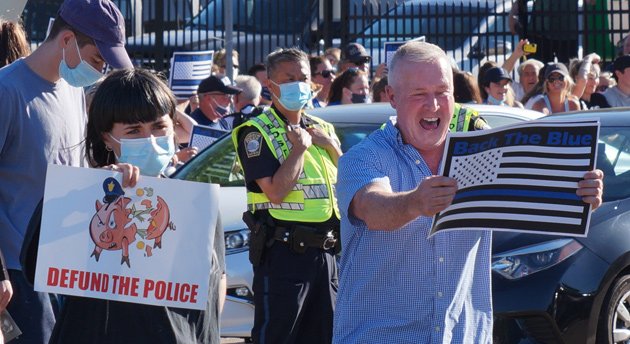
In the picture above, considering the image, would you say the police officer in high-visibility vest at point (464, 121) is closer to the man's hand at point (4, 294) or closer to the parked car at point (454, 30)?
the man's hand at point (4, 294)

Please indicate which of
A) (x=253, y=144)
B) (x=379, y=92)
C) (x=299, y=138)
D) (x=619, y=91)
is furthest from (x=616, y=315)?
(x=619, y=91)

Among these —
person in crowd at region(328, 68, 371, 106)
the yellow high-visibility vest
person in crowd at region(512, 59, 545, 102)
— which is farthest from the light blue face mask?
person in crowd at region(512, 59, 545, 102)

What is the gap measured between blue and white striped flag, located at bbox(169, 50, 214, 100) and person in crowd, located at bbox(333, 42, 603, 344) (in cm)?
774

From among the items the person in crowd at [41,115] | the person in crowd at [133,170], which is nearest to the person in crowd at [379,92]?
A: the person in crowd at [41,115]

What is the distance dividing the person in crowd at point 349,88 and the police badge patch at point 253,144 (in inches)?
167

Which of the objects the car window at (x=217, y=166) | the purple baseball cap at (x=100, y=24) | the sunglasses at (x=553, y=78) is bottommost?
the car window at (x=217, y=166)

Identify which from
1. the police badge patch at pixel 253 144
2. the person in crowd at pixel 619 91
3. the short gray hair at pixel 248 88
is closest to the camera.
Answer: the police badge patch at pixel 253 144

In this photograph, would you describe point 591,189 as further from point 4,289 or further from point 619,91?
point 619,91

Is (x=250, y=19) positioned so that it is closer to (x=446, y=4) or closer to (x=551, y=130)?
(x=446, y=4)

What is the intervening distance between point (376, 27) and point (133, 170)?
1414 cm

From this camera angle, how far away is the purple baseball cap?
15.5 ft

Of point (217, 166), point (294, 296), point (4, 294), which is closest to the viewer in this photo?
point (4, 294)

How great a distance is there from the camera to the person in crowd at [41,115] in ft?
15.3

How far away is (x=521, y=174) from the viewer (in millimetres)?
3406
